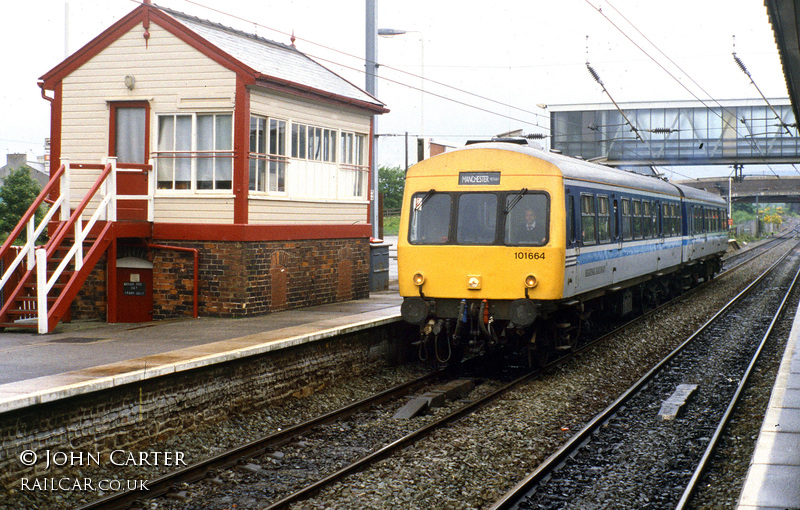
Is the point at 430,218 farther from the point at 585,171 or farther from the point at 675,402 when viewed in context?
the point at 675,402

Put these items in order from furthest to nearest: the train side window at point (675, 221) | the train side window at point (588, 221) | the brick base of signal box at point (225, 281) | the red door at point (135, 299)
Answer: the train side window at point (675, 221), the red door at point (135, 299), the brick base of signal box at point (225, 281), the train side window at point (588, 221)

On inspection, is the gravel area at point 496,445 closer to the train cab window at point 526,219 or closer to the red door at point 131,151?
the train cab window at point 526,219

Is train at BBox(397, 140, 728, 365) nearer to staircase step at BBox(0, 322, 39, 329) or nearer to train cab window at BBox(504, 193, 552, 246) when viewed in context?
train cab window at BBox(504, 193, 552, 246)

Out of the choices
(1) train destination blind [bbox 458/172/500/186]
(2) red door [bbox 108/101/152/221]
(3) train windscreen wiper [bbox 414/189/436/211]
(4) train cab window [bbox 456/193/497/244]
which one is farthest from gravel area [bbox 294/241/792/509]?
(2) red door [bbox 108/101/152/221]

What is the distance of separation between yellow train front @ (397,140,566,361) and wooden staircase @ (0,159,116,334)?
4434 mm

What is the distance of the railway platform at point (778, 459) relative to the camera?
536 cm

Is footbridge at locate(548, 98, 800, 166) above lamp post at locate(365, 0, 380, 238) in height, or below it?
above

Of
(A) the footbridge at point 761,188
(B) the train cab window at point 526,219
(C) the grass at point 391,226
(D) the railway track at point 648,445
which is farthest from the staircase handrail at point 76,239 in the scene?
(A) the footbridge at point 761,188

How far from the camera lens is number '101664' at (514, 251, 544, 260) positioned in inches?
410

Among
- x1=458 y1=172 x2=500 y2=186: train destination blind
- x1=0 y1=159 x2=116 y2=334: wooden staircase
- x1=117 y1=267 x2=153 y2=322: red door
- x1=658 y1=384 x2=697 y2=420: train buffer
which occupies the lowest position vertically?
x1=658 y1=384 x2=697 y2=420: train buffer

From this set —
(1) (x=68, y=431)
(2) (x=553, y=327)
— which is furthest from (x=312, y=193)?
(1) (x=68, y=431)

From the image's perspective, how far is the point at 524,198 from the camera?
35.0 feet

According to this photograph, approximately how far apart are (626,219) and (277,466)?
8.82 metres

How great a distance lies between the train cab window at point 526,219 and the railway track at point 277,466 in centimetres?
249
